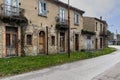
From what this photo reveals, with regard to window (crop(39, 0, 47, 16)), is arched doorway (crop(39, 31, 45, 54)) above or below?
below

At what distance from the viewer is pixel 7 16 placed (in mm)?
20953

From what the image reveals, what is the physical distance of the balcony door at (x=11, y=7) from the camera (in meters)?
21.3

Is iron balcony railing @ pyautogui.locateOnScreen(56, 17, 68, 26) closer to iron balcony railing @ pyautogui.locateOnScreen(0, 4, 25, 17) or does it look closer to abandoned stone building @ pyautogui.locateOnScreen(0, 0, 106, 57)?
abandoned stone building @ pyautogui.locateOnScreen(0, 0, 106, 57)

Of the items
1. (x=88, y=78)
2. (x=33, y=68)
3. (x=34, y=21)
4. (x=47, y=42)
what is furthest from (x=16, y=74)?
(x=47, y=42)

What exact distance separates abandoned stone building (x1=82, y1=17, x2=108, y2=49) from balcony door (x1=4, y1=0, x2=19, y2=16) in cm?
1871

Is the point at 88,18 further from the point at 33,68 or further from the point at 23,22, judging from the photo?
the point at 33,68

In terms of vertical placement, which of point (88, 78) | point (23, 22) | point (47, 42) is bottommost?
point (88, 78)

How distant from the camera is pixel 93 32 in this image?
45031mm

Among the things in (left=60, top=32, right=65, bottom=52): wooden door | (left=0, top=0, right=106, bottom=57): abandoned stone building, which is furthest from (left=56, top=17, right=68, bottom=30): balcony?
(left=60, top=32, right=65, bottom=52): wooden door

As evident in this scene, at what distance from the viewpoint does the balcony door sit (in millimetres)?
21322

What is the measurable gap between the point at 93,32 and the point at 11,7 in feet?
84.0

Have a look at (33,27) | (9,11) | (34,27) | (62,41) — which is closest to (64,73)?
(9,11)

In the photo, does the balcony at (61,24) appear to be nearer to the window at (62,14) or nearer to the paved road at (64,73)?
the window at (62,14)

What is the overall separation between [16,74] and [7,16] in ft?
29.9
